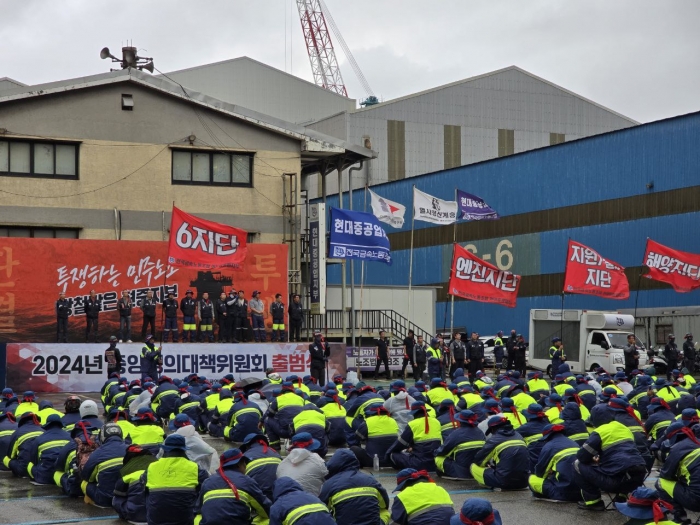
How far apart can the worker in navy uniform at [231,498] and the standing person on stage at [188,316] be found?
75.0 ft

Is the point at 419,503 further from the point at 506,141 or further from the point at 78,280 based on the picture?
the point at 506,141

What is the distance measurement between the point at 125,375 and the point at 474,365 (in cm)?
1150

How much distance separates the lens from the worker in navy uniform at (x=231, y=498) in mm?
10375

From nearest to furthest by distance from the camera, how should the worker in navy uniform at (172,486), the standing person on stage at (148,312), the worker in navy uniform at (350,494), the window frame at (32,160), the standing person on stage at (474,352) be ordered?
the worker in navy uniform at (350,494)
the worker in navy uniform at (172,486)
the standing person on stage at (148,312)
the standing person on stage at (474,352)
the window frame at (32,160)

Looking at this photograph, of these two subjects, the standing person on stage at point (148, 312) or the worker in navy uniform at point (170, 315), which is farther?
the worker in navy uniform at point (170, 315)

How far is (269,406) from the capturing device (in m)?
19.2

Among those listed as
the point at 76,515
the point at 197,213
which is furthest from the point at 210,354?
the point at 76,515

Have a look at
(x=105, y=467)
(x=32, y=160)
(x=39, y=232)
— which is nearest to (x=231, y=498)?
(x=105, y=467)

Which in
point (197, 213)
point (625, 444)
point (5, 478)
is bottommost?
point (5, 478)

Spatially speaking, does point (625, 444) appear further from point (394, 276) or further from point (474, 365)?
point (394, 276)

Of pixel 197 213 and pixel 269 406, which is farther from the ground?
pixel 197 213

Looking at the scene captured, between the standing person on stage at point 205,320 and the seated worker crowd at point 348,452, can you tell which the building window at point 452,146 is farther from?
the seated worker crowd at point 348,452

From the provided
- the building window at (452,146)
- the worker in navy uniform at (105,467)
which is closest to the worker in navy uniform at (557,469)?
the worker in navy uniform at (105,467)

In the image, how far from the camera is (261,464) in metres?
12.1
